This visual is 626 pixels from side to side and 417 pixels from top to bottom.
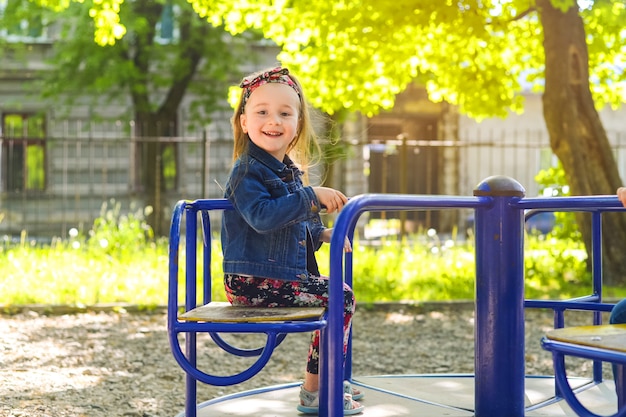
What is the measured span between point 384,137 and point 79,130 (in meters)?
6.22

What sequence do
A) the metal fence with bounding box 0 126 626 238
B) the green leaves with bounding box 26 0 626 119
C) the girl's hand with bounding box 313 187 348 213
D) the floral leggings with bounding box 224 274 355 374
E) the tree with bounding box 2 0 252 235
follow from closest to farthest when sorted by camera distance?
1. the girl's hand with bounding box 313 187 348 213
2. the floral leggings with bounding box 224 274 355 374
3. the green leaves with bounding box 26 0 626 119
4. the tree with bounding box 2 0 252 235
5. the metal fence with bounding box 0 126 626 238

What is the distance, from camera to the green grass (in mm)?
7723

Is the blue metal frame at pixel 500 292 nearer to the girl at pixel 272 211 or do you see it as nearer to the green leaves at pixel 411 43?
the girl at pixel 272 211

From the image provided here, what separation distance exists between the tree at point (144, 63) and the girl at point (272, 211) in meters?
11.7

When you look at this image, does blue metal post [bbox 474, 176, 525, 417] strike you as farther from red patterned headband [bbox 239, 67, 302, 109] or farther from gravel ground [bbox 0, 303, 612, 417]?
gravel ground [bbox 0, 303, 612, 417]

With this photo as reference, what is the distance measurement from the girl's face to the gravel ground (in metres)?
1.80

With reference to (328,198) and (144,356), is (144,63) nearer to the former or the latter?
(144,356)

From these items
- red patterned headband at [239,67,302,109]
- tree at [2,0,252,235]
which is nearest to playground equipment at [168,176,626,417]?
red patterned headband at [239,67,302,109]

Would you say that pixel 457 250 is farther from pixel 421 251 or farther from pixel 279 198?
pixel 279 198

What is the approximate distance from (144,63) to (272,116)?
1403 centimetres

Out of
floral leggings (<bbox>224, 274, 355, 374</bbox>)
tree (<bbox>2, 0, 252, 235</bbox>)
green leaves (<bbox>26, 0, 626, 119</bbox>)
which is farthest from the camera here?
tree (<bbox>2, 0, 252, 235</bbox>)

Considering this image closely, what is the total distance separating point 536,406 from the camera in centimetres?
322

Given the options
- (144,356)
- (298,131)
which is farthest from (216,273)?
(298,131)

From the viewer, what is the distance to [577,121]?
8742 millimetres
